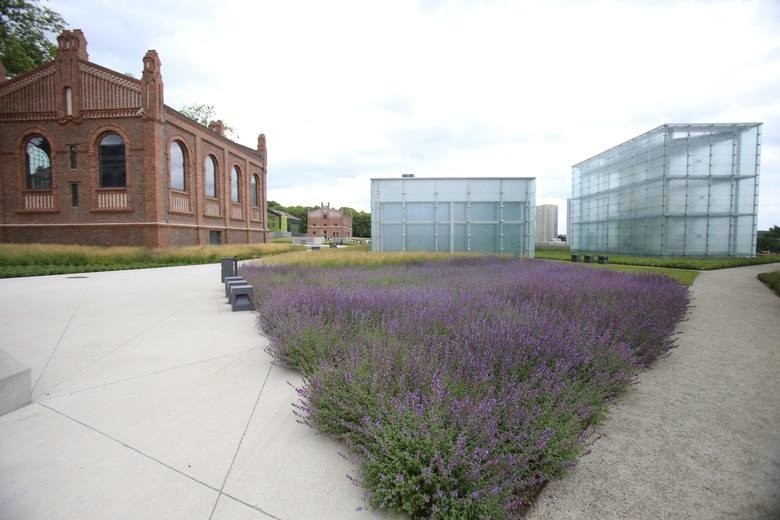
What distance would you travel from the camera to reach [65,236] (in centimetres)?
1919

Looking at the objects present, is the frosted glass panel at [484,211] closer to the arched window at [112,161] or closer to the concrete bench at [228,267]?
the concrete bench at [228,267]

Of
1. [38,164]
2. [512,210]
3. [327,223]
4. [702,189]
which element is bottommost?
[512,210]

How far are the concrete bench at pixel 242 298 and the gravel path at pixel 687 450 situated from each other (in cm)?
578

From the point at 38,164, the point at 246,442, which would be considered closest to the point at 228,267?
the point at 246,442

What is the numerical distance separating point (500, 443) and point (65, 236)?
25449 millimetres

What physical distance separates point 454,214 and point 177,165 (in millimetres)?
17225

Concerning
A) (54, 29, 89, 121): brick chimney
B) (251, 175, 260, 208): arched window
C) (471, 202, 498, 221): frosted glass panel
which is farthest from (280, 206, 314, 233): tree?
(471, 202, 498, 221): frosted glass panel

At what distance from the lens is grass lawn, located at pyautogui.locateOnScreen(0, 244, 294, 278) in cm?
1272

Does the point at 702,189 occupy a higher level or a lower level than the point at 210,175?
lower

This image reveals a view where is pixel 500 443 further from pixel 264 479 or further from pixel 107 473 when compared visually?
pixel 107 473

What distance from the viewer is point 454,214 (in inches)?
749

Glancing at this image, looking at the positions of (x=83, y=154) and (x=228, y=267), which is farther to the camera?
(x=83, y=154)

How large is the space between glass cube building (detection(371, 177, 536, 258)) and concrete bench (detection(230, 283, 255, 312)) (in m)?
12.6

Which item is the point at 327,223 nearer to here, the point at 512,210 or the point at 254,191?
the point at 254,191
